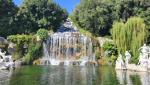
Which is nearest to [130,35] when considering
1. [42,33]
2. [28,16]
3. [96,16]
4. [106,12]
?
[106,12]

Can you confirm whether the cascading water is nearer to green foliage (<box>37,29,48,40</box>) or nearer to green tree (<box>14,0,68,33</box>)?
green foliage (<box>37,29,48,40</box>)

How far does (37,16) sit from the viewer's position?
239ft

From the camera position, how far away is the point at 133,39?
2194 inches

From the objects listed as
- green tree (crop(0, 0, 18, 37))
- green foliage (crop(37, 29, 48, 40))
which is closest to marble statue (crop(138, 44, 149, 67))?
green foliage (crop(37, 29, 48, 40))

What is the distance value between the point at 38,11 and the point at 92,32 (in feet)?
27.9

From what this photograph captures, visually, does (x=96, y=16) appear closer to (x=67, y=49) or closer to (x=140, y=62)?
(x=67, y=49)

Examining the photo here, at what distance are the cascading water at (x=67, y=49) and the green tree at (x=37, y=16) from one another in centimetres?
463

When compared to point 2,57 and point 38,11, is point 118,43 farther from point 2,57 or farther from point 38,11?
point 38,11

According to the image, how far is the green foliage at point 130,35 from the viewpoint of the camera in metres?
55.6

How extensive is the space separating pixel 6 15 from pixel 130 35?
22.1 meters

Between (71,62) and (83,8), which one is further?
(83,8)

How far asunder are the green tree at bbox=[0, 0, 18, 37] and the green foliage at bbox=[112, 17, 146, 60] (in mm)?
18126

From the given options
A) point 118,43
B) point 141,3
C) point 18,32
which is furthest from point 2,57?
point 141,3

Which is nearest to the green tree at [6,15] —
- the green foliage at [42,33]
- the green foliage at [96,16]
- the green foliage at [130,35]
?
the green foliage at [42,33]
